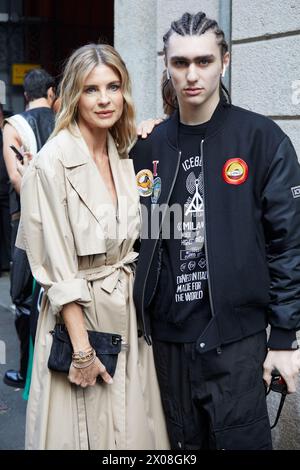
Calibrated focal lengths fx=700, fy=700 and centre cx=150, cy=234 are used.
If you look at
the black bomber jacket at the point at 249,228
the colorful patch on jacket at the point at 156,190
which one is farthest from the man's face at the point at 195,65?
the colorful patch on jacket at the point at 156,190

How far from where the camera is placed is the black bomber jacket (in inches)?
103

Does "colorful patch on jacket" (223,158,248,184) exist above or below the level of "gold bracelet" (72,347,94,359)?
above

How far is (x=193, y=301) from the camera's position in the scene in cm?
269

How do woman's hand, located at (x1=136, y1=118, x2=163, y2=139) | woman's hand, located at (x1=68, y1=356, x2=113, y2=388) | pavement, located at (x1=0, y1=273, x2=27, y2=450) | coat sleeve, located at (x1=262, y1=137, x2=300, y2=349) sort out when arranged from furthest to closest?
pavement, located at (x1=0, y1=273, x2=27, y2=450), woman's hand, located at (x1=136, y1=118, x2=163, y2=139), woman's hand, located at (x1=68, y1=356, x2=113, y2=388), coat sleeve, located at (x1=262, y1=137, x2=300, y2=349)

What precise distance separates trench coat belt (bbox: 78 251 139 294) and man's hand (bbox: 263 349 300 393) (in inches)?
26.2

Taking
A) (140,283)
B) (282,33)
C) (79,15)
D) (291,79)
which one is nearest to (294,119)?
(291,79)

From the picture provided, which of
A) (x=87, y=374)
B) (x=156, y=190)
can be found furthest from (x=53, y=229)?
(x=87, y=374)

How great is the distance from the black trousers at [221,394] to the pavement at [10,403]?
5.93ft

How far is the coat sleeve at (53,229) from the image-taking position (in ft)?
8.67

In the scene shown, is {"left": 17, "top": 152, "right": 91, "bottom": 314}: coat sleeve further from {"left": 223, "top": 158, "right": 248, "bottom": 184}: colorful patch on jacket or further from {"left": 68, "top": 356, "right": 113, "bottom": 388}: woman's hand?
{"left": 223, "top": 158, "right": 248, "bottom": 184}: colorful patch on jacket

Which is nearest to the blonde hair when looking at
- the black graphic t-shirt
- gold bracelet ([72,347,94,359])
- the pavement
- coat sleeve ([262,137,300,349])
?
the black graphic t-shirt

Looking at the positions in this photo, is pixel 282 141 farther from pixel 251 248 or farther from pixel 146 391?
pixel 146 391

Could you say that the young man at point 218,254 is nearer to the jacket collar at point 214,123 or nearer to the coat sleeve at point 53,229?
the jacket collar at point 214,123

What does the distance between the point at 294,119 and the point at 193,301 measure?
5.47ft
